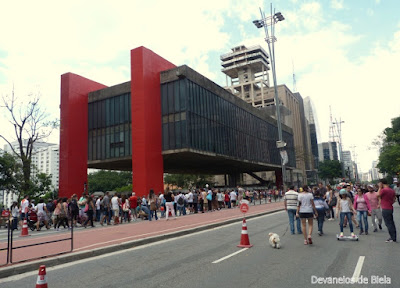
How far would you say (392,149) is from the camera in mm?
48312

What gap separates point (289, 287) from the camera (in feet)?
16.6

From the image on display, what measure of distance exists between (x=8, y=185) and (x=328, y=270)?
33.0 meters

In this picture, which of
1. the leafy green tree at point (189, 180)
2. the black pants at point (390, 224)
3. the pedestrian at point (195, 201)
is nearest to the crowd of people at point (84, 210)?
the pedestrian at point (195, 201)

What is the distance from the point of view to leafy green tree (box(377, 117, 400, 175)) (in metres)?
47.1

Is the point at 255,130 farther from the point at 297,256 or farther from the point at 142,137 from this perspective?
the point at 297,256

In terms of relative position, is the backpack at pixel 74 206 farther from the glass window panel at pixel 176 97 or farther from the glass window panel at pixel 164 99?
the glass window panel at pixel 164 99

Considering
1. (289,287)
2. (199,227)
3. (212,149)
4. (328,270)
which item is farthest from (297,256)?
(212,149)

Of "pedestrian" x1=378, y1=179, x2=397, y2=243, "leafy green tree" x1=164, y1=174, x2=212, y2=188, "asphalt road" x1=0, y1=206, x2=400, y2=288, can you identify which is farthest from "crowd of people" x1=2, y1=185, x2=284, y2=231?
"leafy green tree" x1=164, y1=174, x2=212, y2=188

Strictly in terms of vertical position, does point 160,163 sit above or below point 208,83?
below

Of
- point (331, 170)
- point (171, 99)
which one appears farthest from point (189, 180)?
point (331, 170)

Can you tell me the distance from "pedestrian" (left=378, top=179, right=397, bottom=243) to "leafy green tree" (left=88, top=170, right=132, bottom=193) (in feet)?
269

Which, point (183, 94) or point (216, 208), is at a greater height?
point (183, 94)

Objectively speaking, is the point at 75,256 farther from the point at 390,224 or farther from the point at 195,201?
the point at 195,201

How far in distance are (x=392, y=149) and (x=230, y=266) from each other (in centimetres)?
5143
